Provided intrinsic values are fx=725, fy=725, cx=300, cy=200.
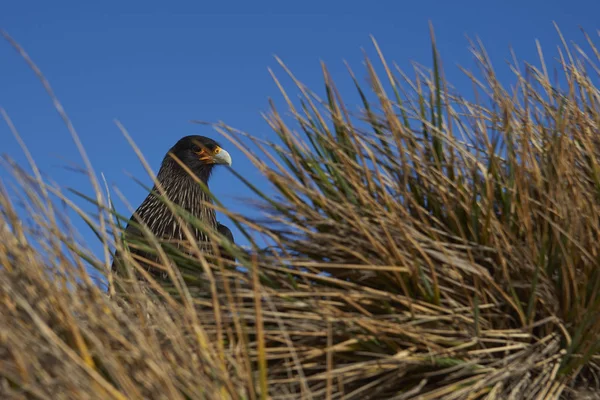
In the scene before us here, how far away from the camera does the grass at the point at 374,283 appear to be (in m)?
1.66

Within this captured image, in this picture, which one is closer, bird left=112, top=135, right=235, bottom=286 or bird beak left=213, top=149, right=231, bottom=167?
bird left=112, top=135, right=235, bottom=286

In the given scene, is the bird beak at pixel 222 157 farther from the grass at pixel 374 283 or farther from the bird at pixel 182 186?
the grass at pixel 374 283

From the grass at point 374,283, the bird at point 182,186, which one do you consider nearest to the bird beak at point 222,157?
the bird at point 182,186

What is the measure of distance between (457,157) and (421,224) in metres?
0.32

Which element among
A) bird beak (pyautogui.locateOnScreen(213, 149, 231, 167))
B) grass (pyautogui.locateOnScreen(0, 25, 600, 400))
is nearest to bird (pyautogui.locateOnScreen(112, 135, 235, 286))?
bird beak (pyautogui.locateOnScreen(213, 149, 231, 167))

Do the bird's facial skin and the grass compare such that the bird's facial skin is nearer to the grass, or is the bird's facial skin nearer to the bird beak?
the bird beak

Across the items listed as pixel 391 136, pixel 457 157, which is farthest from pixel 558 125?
pixel 391 136

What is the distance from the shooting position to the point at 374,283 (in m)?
2.02

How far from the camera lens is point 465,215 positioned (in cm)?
209

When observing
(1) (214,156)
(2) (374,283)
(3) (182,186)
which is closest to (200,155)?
(1) (214,156)

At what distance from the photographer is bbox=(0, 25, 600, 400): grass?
1656 mm

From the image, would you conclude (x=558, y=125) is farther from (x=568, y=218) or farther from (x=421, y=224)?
(x=421, y=224)

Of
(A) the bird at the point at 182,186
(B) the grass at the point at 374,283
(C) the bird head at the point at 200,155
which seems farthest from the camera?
(C) the bird head at the point at 200,155

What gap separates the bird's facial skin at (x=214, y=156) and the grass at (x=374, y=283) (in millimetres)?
3389
